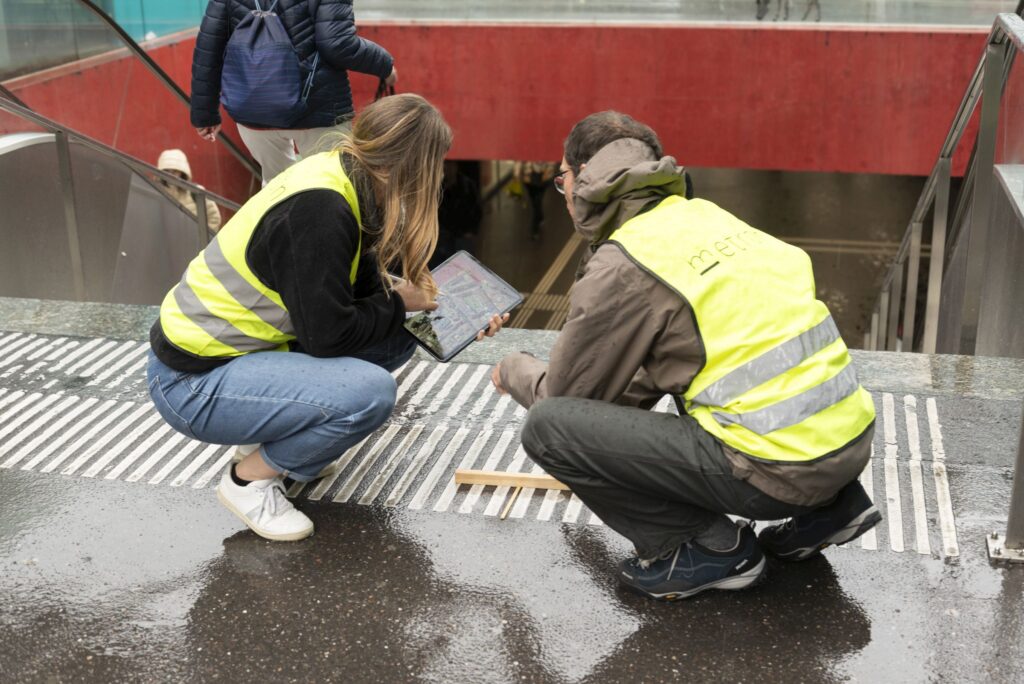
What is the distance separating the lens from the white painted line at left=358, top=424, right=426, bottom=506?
3.25 m

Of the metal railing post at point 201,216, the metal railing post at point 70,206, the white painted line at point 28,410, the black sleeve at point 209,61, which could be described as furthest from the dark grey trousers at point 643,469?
the metal railing post at point 201,216

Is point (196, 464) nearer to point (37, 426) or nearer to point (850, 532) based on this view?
point (37, 426)

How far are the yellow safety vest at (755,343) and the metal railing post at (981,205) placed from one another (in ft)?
8.65

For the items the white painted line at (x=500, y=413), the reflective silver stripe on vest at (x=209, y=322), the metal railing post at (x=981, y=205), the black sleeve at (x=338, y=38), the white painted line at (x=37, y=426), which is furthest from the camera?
the black sleeve at (x=338, y=38)

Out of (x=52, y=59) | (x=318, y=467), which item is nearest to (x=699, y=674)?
(x=318, y=467)

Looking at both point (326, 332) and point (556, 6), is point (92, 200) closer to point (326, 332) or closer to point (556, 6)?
point (326, 332)

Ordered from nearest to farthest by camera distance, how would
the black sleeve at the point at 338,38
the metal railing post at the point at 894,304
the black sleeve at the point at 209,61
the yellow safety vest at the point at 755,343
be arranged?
the yellow safety vest at the point at 755,343 < the black sleeve at the point at 338,38 < the black sleeve at the point at 209,61 < the metal railing post at the point at 894,304

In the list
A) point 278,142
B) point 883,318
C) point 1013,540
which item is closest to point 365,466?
point 1013,540

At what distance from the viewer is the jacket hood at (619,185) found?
2.54m

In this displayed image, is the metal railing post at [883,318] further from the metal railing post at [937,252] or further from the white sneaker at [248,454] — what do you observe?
the white sneaker at [248,454]

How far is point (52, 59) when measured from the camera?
7.05 metres

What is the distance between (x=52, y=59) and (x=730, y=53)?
4964mm

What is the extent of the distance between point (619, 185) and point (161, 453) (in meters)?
1.76

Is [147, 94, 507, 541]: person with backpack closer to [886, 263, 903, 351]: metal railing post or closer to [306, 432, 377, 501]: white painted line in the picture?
[306, 432, 377, 501]: white painted line
